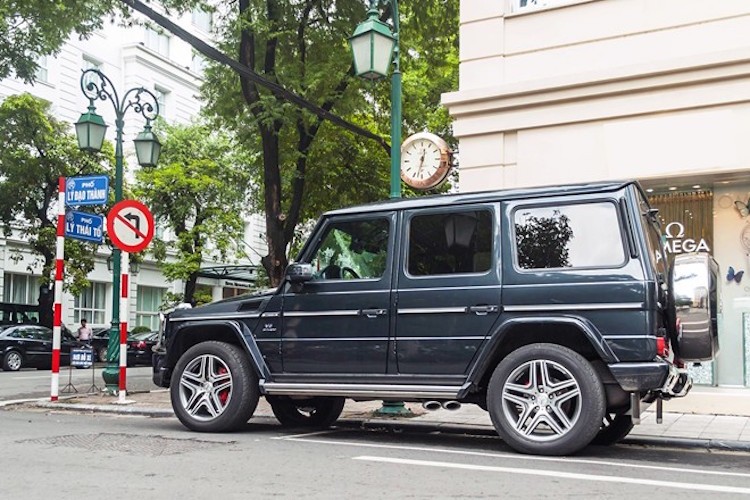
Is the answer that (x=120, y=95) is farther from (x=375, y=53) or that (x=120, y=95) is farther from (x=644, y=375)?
(x=644, y=375)

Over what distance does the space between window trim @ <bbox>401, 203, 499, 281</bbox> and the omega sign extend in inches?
183

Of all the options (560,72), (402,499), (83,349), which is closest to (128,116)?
(83,349)

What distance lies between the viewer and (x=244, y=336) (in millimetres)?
7809

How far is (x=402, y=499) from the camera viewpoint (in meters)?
4.78

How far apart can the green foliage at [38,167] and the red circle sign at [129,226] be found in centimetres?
1545

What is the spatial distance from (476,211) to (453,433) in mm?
2624

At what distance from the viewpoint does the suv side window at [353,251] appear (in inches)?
294

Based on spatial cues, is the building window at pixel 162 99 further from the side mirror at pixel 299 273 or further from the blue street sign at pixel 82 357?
the side mirror at pixel 299 273

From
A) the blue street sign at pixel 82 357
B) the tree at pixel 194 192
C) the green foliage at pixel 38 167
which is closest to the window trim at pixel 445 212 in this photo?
the blue street sign at pixel 82 357

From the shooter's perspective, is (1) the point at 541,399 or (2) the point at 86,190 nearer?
(1) the point at 541,399

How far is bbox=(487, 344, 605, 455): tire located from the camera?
6297 millimetres

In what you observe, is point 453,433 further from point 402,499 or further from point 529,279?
point 402,499

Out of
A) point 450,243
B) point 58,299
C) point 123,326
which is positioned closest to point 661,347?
point 450,243

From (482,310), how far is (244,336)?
2.42 metres
